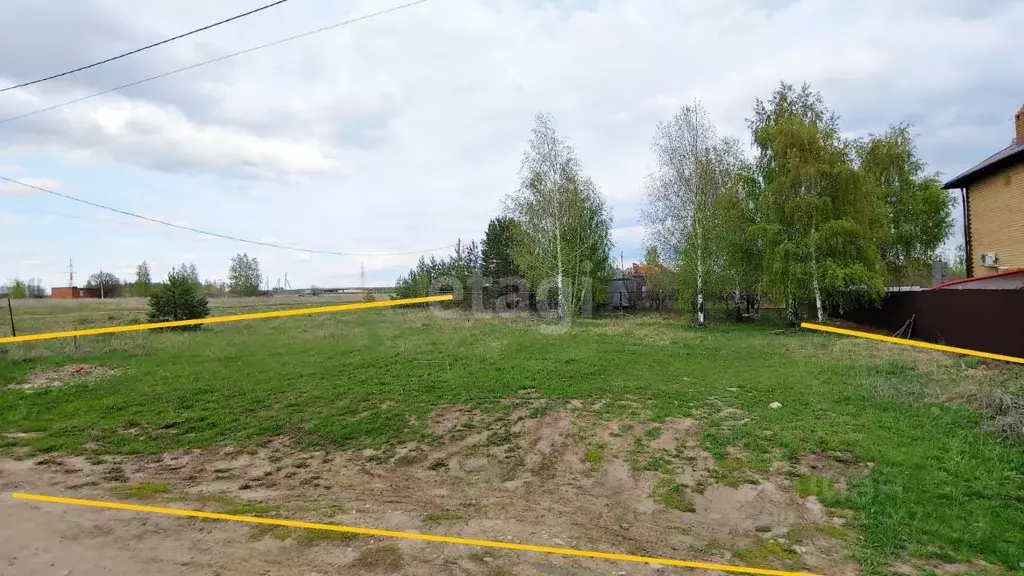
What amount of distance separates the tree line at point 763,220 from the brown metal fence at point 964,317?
1.60 meters

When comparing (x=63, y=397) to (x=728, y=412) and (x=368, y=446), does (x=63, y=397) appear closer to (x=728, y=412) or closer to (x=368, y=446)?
(x=368, y=446)

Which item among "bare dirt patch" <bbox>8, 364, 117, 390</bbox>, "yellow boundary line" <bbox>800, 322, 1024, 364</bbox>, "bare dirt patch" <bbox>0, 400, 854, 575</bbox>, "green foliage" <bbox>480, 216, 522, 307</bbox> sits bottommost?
"bare dirt patch" <bbox>0, 400, 854, 575</bbox>

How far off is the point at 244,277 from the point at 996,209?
5066 cm

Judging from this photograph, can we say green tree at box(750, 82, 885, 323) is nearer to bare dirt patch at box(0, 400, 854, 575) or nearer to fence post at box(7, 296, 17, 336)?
bare dirt patch at box(0, 400, 854, 575)

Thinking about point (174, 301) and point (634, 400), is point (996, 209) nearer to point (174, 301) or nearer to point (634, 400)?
point (634, 400)

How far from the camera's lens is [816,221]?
64.0 feet

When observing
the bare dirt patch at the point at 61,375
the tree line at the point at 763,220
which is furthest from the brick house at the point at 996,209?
the bare dirt patch at the point at 61,375

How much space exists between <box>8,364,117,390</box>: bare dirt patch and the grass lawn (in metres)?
0.32

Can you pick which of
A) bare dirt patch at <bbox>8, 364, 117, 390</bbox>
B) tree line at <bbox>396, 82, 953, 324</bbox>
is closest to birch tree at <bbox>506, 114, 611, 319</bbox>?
tree line at <bbox>396, 82, 953, 324</bbox>

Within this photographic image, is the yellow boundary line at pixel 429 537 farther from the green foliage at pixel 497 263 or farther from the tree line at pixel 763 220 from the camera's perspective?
the green foliage at pixel 497 263

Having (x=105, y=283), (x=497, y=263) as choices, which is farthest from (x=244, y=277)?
(x=497, y=263)

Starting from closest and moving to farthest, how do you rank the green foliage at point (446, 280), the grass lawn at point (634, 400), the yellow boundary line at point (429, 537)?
1. the yellow boundary line at point (429, 537)
2. the grass lawn at point (634, 400)
3. the green foliage at point (446, 280)

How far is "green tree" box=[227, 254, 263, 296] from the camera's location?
142ft

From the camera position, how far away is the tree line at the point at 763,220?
19281mm
